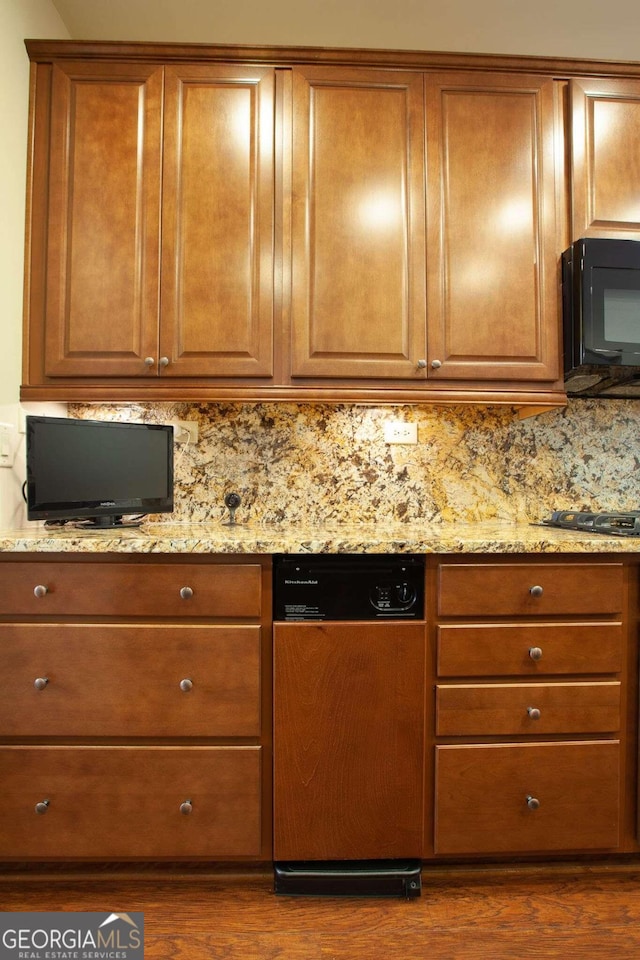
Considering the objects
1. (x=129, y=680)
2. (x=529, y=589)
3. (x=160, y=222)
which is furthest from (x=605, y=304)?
(x=129, y=680)

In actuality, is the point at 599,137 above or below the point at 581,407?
above

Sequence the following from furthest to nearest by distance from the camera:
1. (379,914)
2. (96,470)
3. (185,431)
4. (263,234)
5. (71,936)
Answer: (185,431) → (263,234) → (96,470) → (379,914) → (71,936)

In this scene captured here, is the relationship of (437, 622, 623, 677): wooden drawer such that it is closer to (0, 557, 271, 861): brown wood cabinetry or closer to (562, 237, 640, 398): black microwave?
(0, 557, 271, 861): brown wood cabinetry

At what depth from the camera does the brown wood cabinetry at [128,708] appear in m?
1.41

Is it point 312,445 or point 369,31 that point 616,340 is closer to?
point 312,445

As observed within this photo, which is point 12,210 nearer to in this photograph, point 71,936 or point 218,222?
point 218,222

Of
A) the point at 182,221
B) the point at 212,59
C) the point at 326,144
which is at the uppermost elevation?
the point at 212,59

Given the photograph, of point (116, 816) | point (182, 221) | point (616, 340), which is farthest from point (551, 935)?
point (182, 221)

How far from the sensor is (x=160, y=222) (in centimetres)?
174

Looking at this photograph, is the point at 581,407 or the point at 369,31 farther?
the point at 581,407

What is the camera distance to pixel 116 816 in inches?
55.6

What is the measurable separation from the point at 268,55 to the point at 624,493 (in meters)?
2.05

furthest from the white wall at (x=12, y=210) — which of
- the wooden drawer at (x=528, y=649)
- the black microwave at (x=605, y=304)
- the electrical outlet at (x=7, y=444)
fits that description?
the black microwave at (x=605, y=304)

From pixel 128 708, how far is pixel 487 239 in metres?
1.83
